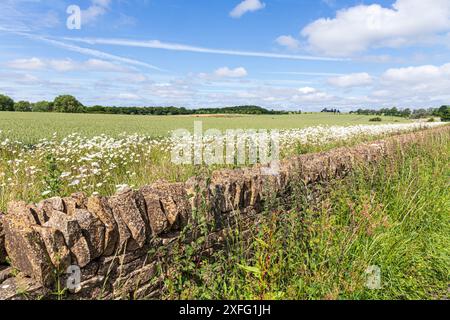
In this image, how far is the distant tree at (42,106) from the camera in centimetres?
7000

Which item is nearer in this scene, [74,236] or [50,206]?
[74,236]

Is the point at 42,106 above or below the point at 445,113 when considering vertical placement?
above

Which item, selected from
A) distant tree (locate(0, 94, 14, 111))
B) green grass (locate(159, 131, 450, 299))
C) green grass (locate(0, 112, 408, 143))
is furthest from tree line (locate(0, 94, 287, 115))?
green grass (locate(159, 131, 450, 299))

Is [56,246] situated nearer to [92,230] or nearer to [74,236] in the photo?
[74,236]

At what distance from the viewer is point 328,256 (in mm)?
3760

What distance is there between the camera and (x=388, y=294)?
3.63 m

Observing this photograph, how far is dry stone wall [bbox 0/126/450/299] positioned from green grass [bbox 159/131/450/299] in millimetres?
282

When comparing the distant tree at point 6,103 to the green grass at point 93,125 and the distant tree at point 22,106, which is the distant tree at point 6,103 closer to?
the distant tree at point 22,106

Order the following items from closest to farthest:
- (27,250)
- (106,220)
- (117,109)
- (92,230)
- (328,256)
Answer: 1. (27,250)
2. (92,230)
3. (106,220)
4. (328,256)
5. (117,109)

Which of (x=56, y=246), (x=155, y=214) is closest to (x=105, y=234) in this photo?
(x=56, y=246)

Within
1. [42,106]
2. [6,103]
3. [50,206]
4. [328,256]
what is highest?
[6,103]

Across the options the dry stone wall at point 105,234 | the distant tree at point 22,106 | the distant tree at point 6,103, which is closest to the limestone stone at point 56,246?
the dry stone wall at point 105,234

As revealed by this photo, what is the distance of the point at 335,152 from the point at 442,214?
2056 millimetres

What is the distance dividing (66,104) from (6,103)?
11.1 meters
